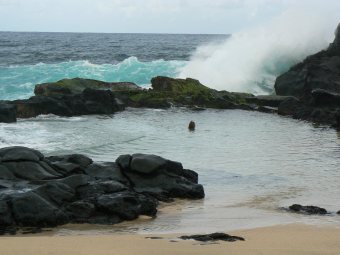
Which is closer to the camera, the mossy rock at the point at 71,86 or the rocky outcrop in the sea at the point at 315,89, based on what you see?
the rocky outcrop in the sea at the point at 315,89

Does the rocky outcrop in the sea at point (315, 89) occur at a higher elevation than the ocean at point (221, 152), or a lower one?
higher

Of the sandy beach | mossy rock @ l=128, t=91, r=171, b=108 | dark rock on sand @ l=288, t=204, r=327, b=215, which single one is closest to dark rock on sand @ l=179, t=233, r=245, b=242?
the sandy beach

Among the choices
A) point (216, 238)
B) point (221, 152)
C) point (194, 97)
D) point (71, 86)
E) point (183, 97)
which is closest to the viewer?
point (216, 238)

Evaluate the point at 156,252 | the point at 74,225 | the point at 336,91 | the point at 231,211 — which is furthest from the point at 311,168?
the point at 336,91

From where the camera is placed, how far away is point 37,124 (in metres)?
18.9

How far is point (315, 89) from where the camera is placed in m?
22.2

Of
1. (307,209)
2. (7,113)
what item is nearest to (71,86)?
(7,113)

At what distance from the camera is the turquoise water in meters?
36.2

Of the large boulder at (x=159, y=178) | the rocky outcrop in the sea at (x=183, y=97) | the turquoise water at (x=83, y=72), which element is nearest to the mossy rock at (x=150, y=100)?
the rocky outcrop in the sea at (x=183, y=97)

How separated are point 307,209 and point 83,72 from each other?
34.6m

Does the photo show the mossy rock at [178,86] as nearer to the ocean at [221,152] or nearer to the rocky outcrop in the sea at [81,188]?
the ocean at [221,152]

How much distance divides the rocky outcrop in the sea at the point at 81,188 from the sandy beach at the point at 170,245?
55.9 inches

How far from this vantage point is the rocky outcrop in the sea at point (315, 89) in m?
20.7

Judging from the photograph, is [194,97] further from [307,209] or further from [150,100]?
[307,209]
